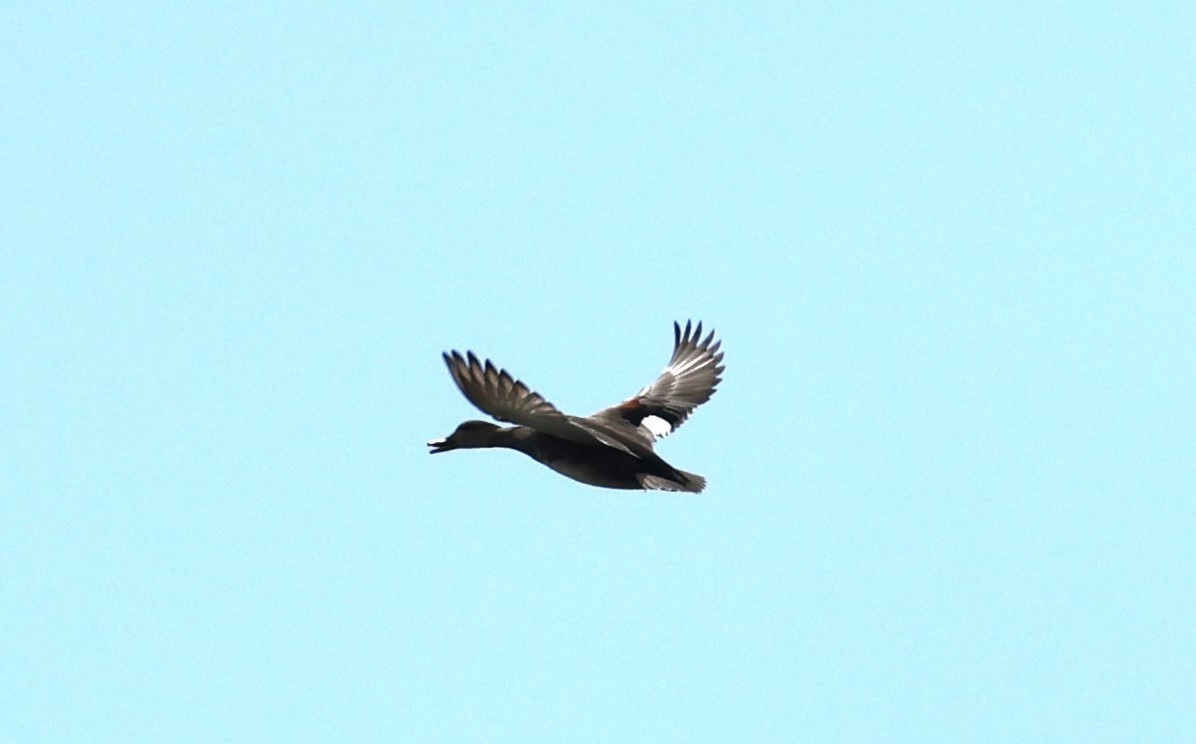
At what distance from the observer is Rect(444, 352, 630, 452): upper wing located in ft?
54.5

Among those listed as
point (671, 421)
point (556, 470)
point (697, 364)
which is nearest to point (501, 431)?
point (556, 470)

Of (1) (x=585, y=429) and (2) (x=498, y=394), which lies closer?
(2) (x=498, y=394)

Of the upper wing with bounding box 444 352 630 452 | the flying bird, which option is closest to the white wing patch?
the flying bird

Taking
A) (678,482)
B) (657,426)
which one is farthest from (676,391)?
(678,482)

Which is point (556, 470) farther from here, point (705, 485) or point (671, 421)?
point (671, 421)

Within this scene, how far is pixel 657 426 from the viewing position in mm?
22297

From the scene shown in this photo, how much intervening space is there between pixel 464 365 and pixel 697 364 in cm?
827

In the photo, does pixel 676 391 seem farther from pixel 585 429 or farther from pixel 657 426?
pixel 585 429

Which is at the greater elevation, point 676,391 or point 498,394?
point 676,391

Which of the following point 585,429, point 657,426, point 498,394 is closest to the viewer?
point 498,394

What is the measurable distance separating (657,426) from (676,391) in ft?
4.79

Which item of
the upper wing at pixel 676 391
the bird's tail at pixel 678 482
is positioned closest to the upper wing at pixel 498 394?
the bird's tail at pixel 678 482

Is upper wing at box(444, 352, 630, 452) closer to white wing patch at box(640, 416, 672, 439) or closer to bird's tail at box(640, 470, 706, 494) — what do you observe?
bird's tail at box(640, 470, 706, 494)

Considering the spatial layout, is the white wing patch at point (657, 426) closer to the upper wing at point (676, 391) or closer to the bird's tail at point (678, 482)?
the upper wing at point (676, 391)
